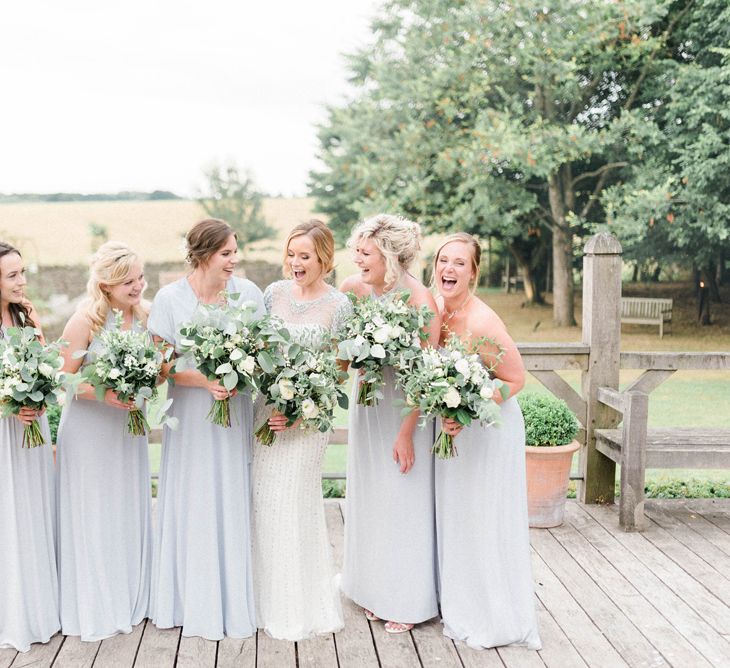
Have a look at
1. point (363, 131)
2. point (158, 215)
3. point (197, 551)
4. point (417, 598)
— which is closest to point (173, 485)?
point (197, 551)

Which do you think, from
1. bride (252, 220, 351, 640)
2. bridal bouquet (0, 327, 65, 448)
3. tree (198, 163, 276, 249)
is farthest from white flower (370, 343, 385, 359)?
tree (198, 163, 276, 249)

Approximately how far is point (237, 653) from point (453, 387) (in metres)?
1.61

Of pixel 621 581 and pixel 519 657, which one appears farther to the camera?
pixel 621 581

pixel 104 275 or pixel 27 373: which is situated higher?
pixel 104 275

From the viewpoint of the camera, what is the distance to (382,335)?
375cm

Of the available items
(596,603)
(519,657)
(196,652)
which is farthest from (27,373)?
(596,603)

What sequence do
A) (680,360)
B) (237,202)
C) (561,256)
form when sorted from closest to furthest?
(680,360) < (561,256) < (237,202)

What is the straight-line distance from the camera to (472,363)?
3.71 meters

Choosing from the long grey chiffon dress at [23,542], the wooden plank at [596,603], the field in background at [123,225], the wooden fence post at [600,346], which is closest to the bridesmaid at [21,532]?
the long grey chiffon dress at [23,542]

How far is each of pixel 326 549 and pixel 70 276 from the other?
2328 cm

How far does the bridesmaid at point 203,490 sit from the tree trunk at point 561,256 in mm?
18257

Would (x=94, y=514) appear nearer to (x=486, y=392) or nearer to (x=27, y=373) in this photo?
(x=27, y=373)

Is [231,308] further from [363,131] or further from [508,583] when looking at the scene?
[363,131]

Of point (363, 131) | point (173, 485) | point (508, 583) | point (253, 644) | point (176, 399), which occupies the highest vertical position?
point (363, 131)
